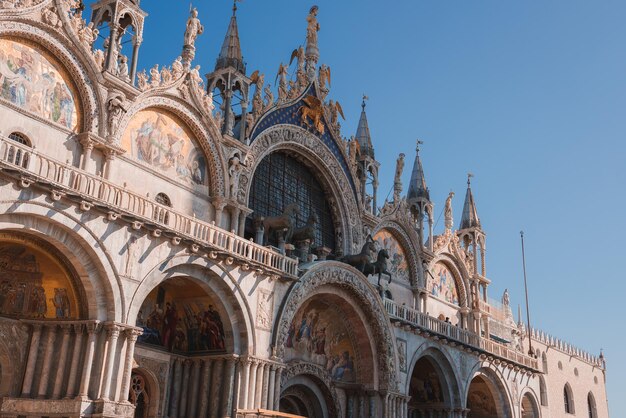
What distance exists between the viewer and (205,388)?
21.5 meters

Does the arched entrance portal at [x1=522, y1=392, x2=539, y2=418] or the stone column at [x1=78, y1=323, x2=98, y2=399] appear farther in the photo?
the arched entrance portal at [x1=522, y1=392, x2=539, y2=418]

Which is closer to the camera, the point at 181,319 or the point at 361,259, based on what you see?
the point at 181,319

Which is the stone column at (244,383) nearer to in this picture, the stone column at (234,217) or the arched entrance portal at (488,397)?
the stone column at (234,217)

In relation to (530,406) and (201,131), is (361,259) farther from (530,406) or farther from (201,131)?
(530,406)

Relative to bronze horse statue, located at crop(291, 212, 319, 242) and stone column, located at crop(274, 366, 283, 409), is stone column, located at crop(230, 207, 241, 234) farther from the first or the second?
stone column, located at crop(274, 366, 283, 409)

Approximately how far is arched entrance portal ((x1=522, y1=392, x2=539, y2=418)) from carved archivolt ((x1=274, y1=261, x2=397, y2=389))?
1543cm

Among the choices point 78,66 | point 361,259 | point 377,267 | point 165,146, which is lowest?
point 377,267

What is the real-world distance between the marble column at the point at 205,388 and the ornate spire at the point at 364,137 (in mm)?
14762

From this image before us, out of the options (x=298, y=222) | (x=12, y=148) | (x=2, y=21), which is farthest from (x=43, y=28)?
(x=298, y=222)

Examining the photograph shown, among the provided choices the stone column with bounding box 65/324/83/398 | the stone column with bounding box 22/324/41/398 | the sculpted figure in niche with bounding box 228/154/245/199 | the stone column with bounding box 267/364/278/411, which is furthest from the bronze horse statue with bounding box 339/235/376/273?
the stone column with bounding box 22/324/41/398

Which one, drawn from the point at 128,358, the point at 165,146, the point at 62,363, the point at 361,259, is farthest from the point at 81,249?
the point at 361,259

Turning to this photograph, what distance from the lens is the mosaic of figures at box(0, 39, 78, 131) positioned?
62.3 ft

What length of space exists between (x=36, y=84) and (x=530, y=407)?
31740mm

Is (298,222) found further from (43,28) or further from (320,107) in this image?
(43,28)
